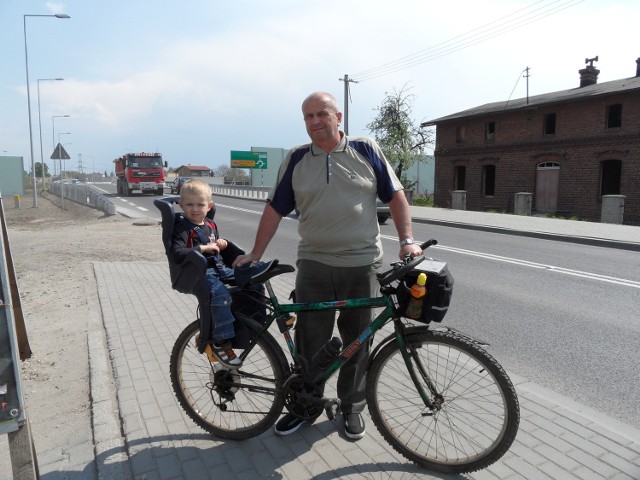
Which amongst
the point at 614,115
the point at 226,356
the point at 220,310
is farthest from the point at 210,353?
the point at 614,115

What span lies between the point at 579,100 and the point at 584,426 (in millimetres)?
25784

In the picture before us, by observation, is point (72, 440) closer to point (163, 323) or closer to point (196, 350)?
point (196, 350)

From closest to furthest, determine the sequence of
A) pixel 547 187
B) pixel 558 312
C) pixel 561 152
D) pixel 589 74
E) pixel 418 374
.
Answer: pixel 418 374 → pixel 558 312 → pixel 561 152 → pixel 547 187 → pixel 589 74

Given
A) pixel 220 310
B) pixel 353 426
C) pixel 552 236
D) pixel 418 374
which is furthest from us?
pixel 552 236

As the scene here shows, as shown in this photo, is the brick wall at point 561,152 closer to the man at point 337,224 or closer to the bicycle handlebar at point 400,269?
the man at point 337,224

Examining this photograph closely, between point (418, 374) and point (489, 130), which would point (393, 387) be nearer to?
point (418, 374)

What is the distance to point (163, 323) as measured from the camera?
5379 millimetres

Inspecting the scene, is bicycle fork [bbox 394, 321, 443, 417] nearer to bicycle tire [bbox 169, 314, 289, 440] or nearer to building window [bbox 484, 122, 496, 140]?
bicycle tire [bbox 169, 314, 289, 440]

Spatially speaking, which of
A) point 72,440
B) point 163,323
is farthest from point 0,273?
point 163,323

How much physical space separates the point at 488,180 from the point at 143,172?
2383 cm

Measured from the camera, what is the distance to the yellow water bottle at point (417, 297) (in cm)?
249

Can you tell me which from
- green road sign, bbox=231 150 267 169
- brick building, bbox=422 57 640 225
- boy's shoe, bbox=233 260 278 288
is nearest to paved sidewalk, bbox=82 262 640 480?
boy's shoe, bbox=233 260 278 288

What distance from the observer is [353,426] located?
9.92ft

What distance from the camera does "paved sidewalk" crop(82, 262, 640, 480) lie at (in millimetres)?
2686
